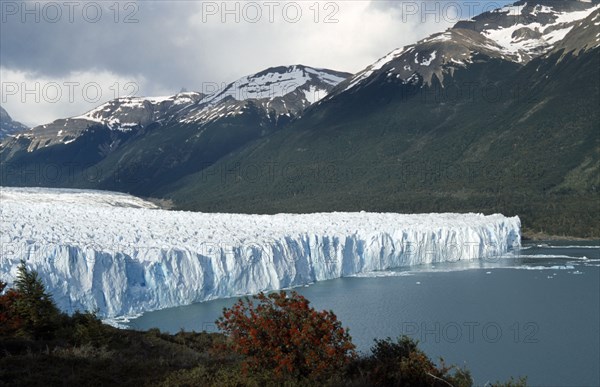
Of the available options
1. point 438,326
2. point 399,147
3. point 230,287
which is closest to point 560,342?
point 438,326

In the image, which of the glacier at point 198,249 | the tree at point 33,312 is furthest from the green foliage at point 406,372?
→ the glacier at point 198,249

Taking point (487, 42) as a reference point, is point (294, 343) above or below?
below

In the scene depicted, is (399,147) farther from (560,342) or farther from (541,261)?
(560,342)

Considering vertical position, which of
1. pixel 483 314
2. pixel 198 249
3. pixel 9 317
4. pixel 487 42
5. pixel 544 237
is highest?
pixel 487 42

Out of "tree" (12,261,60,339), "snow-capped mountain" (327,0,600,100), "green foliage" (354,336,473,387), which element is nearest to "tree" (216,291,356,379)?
"green foliage" (354,336,473,387)

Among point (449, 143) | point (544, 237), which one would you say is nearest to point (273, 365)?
point (544, 237)

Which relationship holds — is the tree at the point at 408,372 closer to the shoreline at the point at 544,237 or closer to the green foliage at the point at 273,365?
the green foliage at the point at 273,365

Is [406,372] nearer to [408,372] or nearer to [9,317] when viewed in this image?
[408,372]

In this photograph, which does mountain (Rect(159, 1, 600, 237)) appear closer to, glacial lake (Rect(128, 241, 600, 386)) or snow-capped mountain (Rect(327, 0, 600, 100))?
snow-capped mountain (Rect(327, 0, 600, 100))
